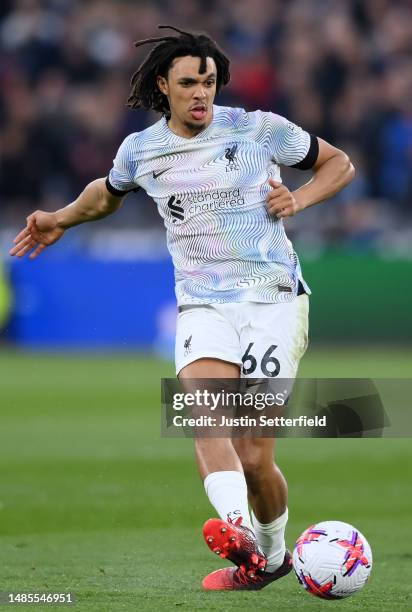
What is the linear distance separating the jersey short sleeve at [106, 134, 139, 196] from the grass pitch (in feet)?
6.00

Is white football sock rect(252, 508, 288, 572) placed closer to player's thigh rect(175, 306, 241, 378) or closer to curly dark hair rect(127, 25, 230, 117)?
player's thigh rect(175, 306, 241, 378)

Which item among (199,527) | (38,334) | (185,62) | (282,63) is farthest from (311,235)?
(185,62)

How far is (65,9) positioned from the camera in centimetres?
2145

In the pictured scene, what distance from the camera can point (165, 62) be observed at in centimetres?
634

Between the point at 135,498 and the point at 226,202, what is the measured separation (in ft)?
12.1

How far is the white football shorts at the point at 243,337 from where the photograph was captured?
607 centimetres

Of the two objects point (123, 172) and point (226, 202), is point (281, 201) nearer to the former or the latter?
point (226, 202)

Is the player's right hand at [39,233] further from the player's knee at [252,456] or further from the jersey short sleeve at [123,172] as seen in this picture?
the player's knee at [252,456]

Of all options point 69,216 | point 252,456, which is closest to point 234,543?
point 252,456

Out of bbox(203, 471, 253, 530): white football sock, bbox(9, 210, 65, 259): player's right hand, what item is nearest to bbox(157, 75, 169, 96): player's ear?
bbox(9, 210, 65, 259): player's right hand

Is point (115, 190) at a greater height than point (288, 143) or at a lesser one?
lesser

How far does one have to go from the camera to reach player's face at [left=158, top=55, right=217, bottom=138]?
6.18m

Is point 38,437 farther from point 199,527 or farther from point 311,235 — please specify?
point 311,235

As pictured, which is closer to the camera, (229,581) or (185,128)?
(229,581)
